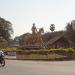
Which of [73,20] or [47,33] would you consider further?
[47,33]

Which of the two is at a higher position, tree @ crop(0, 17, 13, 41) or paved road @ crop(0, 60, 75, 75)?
tree @ crop(0, 17, 13, 41)

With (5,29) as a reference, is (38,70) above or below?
below

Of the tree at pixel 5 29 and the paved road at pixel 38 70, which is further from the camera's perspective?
the tree at pixel 5 29

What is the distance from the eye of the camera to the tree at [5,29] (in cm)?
11692

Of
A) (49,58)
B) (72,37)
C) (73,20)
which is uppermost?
(73,20)

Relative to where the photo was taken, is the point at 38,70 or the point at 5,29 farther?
the point at 5,29

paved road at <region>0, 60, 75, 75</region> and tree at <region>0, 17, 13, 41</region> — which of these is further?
tree at <region>0, 17, 13, 41</region>

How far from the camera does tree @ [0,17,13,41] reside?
117 m

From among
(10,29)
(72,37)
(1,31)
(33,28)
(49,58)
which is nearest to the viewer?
(49,58)

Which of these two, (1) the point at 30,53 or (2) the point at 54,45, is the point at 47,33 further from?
(1) the point at 30,53

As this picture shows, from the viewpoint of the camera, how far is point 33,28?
9856cm

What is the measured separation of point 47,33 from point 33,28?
34.3 m

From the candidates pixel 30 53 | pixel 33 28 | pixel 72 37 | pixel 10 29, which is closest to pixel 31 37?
pixel 33 28

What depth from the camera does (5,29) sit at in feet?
395
